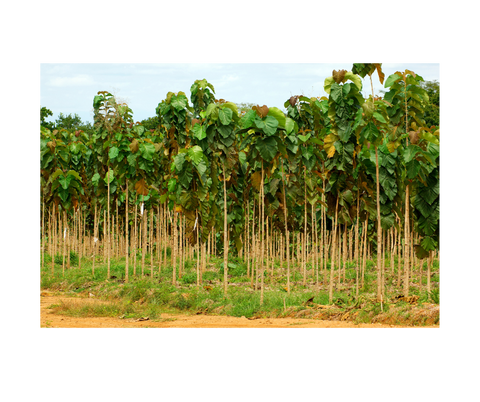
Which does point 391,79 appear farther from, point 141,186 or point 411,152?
point 141,186

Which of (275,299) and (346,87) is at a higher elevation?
(346,87)

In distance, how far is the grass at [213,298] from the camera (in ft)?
24.1

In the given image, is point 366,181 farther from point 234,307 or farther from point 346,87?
point 234,307

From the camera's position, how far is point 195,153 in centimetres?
893

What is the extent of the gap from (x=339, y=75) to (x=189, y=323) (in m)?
4.93

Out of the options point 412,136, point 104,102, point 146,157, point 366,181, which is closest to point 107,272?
point 146,157

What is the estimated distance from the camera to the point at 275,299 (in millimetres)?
8234

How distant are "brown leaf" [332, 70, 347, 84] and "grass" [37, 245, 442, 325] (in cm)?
381

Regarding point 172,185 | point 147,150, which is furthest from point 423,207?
point 147,150

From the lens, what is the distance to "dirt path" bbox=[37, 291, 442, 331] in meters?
6.46

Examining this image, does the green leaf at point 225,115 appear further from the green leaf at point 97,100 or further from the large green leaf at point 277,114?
the green leaf at point 97,100

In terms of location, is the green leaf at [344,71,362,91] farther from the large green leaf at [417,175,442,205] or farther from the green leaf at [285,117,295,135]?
the large green leaf at [417,175,442,205]

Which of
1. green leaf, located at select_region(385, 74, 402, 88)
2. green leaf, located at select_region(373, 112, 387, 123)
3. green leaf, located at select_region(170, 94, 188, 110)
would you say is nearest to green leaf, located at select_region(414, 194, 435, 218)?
green leaf, located at select_region(373, 112, 387, 123)

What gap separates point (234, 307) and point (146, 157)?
4.62m
